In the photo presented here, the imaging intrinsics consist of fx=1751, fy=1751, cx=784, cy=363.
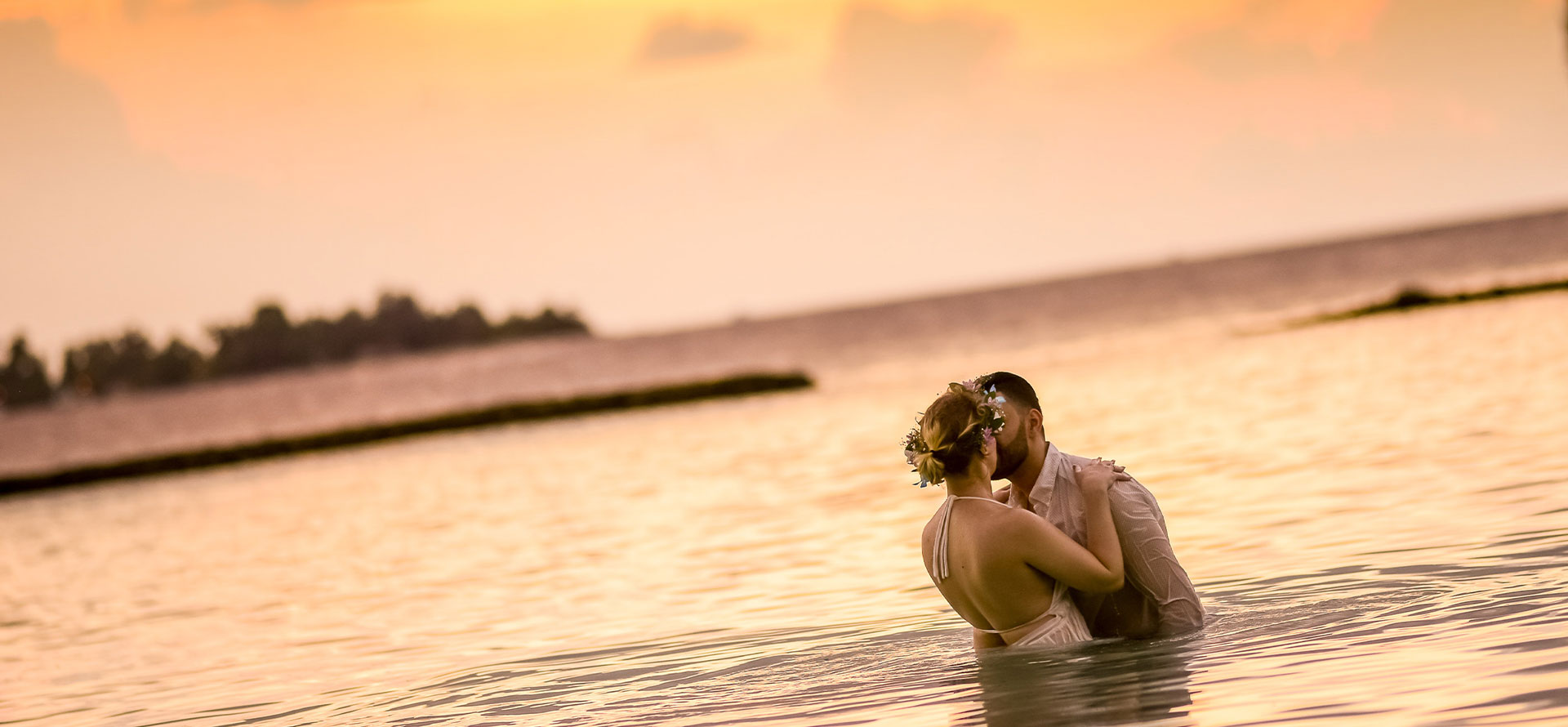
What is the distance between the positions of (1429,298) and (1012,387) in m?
51.4

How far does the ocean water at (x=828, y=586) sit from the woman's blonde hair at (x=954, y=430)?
133 cm

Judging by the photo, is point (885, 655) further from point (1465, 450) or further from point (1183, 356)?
point (1183, 356)

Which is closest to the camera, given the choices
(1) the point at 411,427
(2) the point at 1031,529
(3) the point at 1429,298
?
(2) the point at 1031,529

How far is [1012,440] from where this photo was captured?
10.2 metres

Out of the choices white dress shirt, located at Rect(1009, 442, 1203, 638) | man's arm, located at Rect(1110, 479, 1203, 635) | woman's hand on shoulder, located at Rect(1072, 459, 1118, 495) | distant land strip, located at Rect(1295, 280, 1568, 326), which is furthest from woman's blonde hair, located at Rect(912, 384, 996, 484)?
distant land strip, located at Rect(1295, 280, 1568, 326)

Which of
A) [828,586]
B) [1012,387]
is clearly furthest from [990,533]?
[828,586]

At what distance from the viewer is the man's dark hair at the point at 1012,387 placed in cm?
1003

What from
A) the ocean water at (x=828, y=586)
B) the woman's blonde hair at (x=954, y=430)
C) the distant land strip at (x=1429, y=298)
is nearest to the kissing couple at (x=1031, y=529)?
the woman's blonde hair at (x=954, y=430)

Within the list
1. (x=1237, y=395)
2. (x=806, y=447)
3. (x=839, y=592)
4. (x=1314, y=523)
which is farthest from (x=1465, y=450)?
(x=806, y=447)

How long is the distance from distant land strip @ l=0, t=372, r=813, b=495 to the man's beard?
5055 cm

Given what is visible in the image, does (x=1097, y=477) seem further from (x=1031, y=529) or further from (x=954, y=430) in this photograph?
(x=954, y=430)

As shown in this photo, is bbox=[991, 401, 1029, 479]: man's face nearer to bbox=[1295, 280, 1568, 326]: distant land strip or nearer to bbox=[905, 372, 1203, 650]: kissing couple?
bbox=[905, 372, 1203, 650]: kissing couple

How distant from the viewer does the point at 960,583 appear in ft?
34.8

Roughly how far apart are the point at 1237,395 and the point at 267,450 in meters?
39.0
